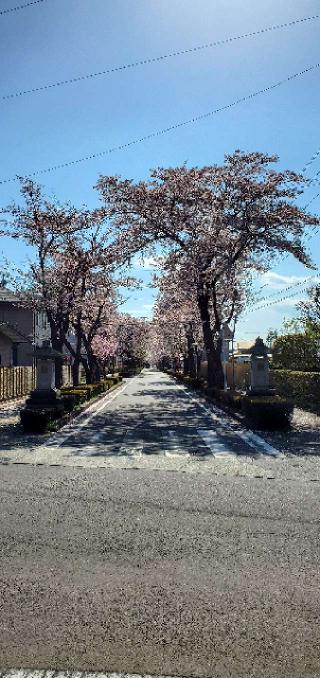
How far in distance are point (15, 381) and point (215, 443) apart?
61.3 ft

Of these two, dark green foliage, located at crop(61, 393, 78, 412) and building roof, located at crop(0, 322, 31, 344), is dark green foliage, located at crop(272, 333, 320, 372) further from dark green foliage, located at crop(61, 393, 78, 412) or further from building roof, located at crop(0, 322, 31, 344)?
building roof, located at crop(0, 322, 31, 344)

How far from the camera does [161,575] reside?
18.1 ft

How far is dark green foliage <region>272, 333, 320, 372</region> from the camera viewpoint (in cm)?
3447

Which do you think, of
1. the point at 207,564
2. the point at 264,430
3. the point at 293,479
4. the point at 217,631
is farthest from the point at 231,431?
the point at 217,631

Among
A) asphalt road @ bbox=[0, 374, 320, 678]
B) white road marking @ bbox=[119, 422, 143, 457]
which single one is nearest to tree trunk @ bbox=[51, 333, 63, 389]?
white road marking @ bbox=[119, 422, 143, 457]

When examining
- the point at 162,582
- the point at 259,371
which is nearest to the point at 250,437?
the point at 259,371

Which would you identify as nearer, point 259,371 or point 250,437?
point 250,437

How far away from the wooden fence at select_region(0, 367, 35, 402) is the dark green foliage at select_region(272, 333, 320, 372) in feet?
47.5

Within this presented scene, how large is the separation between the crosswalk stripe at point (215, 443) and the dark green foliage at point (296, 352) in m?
16.5

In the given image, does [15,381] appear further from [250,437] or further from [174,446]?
[174,446]

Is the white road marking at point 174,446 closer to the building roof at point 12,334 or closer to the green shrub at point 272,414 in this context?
the green shrub at point 272,414

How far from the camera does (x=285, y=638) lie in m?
4.25

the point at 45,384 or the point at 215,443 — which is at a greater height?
the point at 45,384

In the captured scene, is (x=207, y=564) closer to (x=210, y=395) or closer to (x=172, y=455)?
(x=172, y=455)
